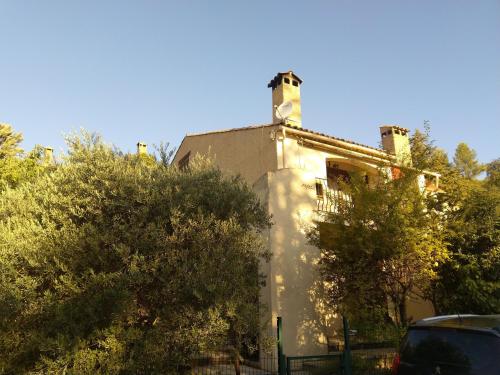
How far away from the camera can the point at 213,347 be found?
6332mm

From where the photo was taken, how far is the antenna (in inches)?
561

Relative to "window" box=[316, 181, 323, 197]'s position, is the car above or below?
below

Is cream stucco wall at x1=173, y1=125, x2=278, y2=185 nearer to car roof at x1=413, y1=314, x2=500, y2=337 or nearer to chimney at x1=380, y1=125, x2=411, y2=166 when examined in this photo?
chimney at x1=380, y1=125, x2=411, y2=166

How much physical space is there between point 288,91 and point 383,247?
8.45m

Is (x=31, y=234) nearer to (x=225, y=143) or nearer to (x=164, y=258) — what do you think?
(x=164, y=258)

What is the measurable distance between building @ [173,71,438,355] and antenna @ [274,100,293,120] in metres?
0.05

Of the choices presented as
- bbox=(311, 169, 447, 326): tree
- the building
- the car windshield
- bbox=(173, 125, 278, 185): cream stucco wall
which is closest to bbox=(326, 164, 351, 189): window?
the building

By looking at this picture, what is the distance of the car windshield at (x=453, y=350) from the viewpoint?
3.74m

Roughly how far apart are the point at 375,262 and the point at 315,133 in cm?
568

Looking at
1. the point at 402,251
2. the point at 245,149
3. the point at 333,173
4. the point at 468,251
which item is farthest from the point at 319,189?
the point at 468,251

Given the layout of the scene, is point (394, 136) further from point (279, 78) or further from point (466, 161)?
point (466, 161)

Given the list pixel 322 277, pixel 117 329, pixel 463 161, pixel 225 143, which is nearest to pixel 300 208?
pixel 322 277

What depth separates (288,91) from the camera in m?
15.7

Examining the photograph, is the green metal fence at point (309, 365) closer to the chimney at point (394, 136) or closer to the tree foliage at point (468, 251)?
the tree foliage at point (468, 251)
